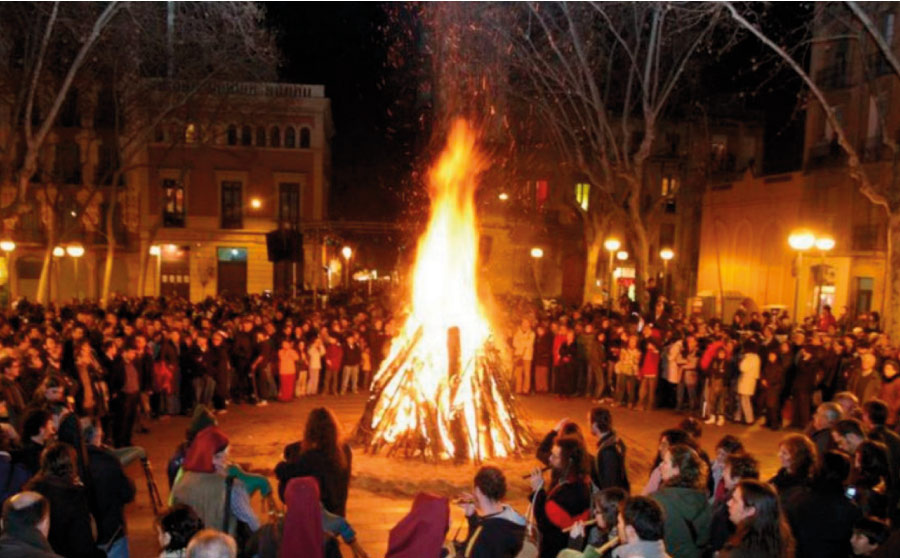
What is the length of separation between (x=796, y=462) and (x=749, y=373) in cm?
837

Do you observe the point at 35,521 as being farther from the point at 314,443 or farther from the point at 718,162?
the point at 718,162

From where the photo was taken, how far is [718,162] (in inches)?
1694

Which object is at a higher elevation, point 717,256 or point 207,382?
point 717,256

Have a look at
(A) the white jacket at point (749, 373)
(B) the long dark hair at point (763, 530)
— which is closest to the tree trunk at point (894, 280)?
(A) the white jacket at point (749, 373)

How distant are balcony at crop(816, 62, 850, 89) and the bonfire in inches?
970

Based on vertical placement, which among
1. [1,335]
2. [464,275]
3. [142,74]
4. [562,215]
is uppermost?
[142,74]

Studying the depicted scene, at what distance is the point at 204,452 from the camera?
456 cm

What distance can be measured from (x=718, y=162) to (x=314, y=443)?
42420mm

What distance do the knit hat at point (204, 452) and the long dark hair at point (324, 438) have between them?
0.80 metres

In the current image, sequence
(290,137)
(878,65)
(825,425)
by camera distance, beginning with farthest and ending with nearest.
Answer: (290,137)
(878,65)
(825,425)

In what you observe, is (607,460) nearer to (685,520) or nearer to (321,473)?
(685,520)

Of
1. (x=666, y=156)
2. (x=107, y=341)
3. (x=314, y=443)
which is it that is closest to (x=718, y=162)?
(x=666, y=156)

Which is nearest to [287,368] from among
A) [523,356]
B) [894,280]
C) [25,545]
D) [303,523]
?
[523,356]

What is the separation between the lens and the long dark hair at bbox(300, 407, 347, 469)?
5.27 metres
